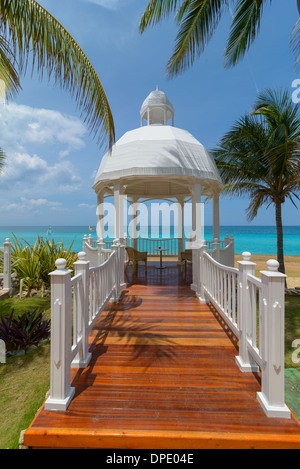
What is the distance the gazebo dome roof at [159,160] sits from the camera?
7.07m

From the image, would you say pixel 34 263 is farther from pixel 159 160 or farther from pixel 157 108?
pixel 157 108

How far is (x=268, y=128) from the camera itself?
30.6 ft

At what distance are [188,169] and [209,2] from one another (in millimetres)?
4102

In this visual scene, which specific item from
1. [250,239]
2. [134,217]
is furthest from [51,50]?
[250,239]

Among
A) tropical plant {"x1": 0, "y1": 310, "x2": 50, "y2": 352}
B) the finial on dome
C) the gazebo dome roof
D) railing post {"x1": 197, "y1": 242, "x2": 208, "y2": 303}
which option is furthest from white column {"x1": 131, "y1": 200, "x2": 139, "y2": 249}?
tropical plant {"x1": 0, "y1": 310, "x2": 50, "y2": 352}

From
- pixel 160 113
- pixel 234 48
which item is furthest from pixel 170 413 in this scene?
pixel 160 113

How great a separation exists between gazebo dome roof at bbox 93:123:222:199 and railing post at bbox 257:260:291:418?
5372mm

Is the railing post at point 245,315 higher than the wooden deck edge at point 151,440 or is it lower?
higher

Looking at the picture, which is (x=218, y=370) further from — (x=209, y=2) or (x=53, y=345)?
(x=209, y=2)

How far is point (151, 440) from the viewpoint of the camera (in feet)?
6.54

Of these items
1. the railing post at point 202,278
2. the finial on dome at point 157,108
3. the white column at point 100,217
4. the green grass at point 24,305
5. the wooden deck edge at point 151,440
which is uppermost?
the finial on dome at point 157,108

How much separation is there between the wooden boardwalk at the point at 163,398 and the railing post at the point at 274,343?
0.39ft

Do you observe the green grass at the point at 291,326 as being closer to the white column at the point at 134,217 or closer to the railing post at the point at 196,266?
the railing post at the point at 196,266

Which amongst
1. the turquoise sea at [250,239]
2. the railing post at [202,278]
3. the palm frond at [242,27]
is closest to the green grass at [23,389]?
the railing post at [202,278]
